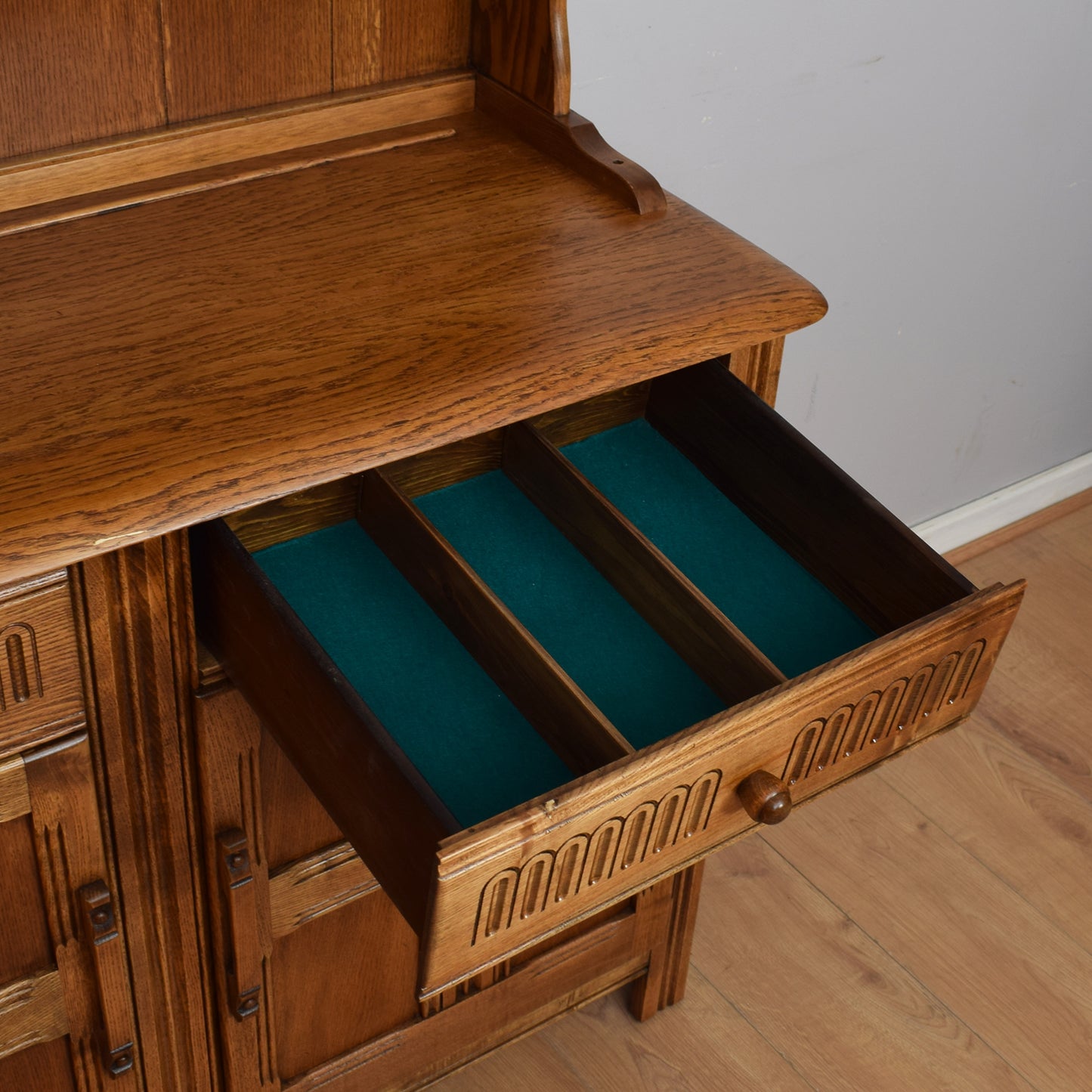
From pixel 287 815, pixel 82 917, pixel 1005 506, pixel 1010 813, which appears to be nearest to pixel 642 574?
pixel 287 815

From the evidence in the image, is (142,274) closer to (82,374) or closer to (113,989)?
(82,374)

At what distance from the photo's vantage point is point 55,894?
903mm

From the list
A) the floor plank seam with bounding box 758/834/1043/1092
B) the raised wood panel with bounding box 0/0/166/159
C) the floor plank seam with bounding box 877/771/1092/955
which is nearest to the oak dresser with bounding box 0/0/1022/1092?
the raised wood panel with bounding box 0/0/166/159

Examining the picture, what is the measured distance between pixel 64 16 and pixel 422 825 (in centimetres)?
54

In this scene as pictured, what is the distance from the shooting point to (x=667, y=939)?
1400 millimetres

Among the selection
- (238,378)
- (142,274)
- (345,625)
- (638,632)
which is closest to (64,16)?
(142,274)

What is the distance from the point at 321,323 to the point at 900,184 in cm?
99

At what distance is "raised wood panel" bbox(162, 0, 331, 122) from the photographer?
896 mm

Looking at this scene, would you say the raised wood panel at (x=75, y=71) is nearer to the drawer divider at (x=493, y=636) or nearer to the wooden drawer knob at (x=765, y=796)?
the drawer divider at (x=493, y=636)

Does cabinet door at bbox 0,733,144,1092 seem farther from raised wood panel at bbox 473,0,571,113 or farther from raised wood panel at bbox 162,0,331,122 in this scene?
raised wood panel at bbox 473,0,571,113

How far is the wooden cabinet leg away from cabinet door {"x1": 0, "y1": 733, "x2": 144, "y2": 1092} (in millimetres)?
520

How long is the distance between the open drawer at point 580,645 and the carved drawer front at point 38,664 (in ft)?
0.31

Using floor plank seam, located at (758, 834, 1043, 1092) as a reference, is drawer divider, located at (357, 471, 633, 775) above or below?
above

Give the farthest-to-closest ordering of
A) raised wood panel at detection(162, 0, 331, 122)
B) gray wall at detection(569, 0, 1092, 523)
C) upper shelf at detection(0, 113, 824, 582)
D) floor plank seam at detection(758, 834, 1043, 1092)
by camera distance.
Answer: floor plank seam at detection(758, 834, 1043, 1092)
gray wall at detection(569, 0, 1092, 523)
raised wood panel at detection(162, 0, 331, 122)
upper shelf at detection(0, 113, 824, 582)
